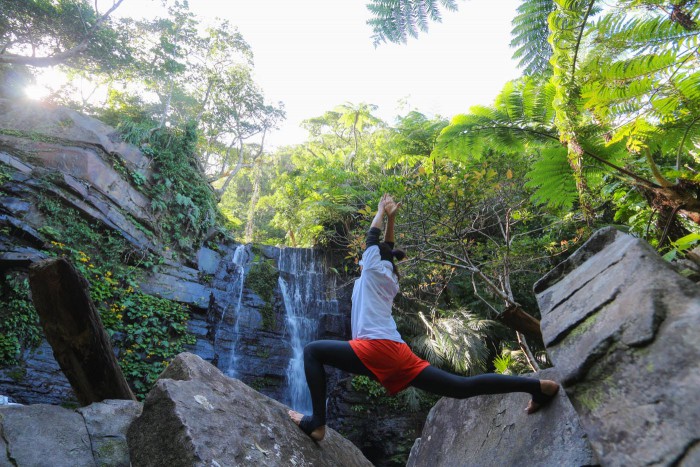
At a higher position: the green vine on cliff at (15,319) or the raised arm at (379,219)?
the raised arm at (379,219)

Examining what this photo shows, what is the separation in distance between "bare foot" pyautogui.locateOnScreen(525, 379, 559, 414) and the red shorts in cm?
77

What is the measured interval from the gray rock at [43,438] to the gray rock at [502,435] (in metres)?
2.93

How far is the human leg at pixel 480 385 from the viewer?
2.29 meters

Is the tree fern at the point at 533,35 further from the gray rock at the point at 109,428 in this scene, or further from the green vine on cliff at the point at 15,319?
the green vine on cliff at the point at 15,319

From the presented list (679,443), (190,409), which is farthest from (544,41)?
(190,409)

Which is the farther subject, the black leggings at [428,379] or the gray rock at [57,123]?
the gray rock at [57,123]

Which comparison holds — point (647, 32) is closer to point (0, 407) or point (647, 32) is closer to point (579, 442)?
point (579, 442)

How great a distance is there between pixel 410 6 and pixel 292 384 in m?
10.7

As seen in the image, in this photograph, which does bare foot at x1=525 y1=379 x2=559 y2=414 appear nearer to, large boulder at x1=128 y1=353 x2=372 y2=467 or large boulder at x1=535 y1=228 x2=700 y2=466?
large boulder at x1=535 y1=228 x2=700 y2=466

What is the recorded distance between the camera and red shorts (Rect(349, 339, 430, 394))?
2.40 m

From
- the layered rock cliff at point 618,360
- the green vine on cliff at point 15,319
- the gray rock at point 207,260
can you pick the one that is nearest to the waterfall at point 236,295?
the gray rock at point 207,260

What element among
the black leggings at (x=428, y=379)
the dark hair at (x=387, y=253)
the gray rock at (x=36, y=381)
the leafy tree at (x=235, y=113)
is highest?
the leafy tree at (x=235, y=113)

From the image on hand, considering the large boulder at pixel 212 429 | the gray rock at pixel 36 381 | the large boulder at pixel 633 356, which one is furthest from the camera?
the gray rock at pixel 36 381

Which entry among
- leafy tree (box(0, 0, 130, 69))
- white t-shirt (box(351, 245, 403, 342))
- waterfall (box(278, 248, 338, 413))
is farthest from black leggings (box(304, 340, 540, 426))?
leafy tree (box(0, 0, 130, 69))
